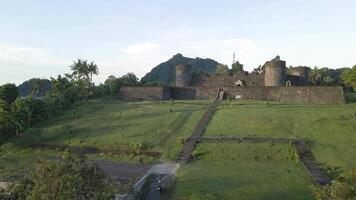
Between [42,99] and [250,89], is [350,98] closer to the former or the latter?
[250,89]

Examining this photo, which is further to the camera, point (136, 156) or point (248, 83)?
point (248, 83)

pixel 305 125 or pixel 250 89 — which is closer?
pixel 305 125

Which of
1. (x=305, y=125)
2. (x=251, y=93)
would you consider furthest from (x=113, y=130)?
(x=251, y=93)

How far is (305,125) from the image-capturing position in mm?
33156

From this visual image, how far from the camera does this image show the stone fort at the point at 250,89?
43.6 metres

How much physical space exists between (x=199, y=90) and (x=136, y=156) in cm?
1973

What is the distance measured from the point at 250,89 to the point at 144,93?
1132cm

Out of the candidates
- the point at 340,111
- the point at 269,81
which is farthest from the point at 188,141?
the point at 269,81

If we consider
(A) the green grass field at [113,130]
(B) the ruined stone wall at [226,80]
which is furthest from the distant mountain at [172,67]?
(A) the green grass field at [113,130]

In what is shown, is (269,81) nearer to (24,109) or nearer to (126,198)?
(24,109)

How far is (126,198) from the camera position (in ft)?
65.5

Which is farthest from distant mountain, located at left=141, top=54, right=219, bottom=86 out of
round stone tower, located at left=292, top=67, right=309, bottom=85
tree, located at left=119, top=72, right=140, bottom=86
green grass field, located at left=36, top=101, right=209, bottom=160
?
green grass field, located at left=36, top=101, right=209, bottom=160

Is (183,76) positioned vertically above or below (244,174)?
above

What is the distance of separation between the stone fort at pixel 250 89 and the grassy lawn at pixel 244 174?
51.4 ft
